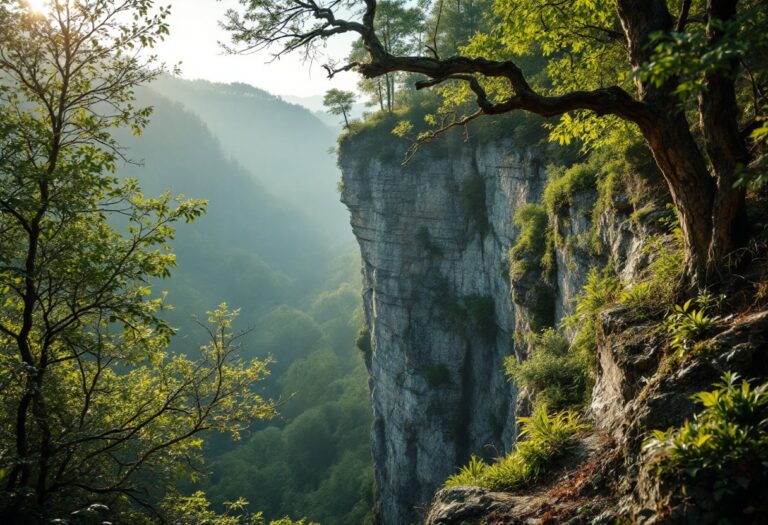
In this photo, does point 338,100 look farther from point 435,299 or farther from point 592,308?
point 592,308

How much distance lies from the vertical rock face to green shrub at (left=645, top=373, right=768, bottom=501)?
63.7 ft

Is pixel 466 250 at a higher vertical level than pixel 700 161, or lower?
higher

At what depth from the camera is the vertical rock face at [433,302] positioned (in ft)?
85.3

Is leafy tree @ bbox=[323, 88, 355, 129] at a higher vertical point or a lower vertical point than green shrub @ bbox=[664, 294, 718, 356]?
higher

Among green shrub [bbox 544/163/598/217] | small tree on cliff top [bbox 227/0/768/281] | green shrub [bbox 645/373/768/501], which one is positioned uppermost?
green shrub [bbox 544/163/598/217]

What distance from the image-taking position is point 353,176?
33156 millimetres

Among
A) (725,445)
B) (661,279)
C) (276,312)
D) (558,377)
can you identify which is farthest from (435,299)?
(276,312)

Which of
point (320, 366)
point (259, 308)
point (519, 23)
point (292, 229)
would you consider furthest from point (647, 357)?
point (292, 229)

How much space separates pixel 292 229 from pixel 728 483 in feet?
490

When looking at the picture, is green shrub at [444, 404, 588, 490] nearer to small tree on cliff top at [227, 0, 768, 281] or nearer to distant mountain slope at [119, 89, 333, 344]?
small tree on cliff top at [227, 0, 768, 281]

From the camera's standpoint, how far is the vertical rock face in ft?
85.3

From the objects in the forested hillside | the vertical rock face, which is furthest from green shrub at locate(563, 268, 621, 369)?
the vertical rock face

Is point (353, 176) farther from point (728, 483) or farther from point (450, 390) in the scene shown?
point (728, 483)

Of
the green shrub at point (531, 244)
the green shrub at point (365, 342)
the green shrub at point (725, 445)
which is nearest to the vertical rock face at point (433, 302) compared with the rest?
the green shrub at point (531, 244)
